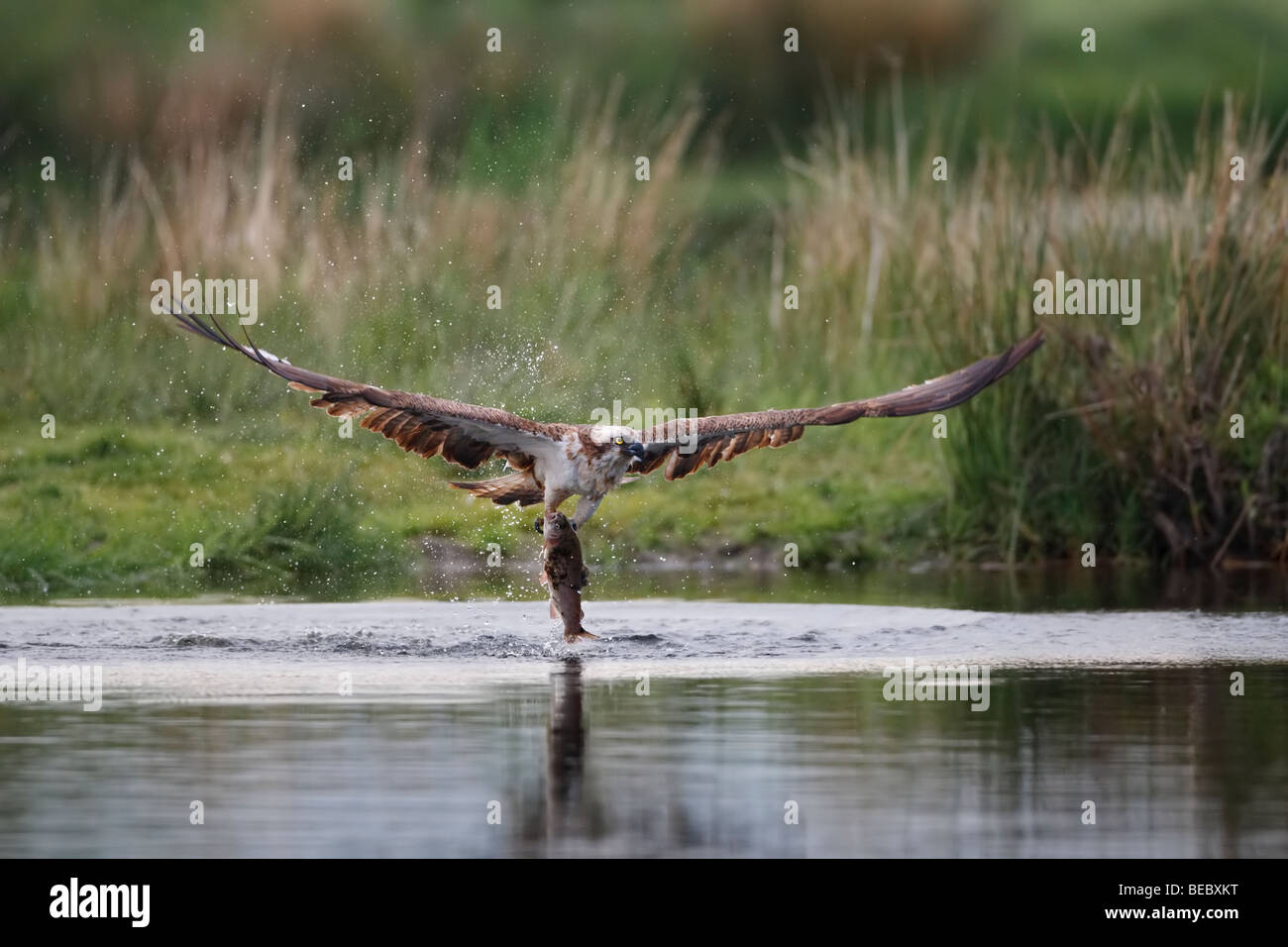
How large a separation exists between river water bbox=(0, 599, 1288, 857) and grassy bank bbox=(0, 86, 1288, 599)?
11.2ft

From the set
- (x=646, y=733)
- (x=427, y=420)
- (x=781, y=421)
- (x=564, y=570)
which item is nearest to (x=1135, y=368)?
(x=781, y=421)

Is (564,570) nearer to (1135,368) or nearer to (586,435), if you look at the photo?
(586,435)

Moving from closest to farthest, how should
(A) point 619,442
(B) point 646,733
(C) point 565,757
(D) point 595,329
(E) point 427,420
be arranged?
(C) point 565,757, (B) point 646,733, (E) point 427,420, (A) point 619,442, (D) point 595,329

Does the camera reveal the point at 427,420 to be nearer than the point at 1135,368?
Yes

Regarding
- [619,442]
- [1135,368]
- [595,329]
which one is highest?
[595,329]

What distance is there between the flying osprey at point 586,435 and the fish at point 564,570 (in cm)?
27

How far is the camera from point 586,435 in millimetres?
14852

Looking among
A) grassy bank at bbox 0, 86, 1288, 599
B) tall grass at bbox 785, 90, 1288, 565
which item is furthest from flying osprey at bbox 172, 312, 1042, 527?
tall grass at bbox 785, 90, 1288, 565

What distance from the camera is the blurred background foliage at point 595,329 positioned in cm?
1922

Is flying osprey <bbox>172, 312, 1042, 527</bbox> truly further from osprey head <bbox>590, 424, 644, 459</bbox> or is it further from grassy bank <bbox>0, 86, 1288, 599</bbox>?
grassy bank <bbox>0, 86, 1288, 599</bbox>

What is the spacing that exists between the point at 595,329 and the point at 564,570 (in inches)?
325

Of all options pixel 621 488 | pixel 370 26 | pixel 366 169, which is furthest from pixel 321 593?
pixel 370 26

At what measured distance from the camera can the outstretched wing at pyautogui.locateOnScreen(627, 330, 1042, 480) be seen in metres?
14.2
